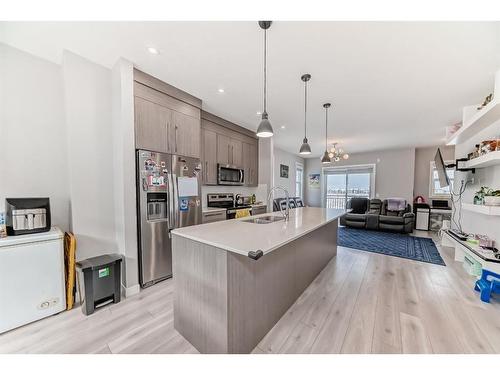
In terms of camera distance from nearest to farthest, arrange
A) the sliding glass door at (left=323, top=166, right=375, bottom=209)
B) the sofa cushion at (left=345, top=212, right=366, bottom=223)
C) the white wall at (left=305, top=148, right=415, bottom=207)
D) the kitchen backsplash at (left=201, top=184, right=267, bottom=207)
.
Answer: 1. the kitchen backsplash at (left=201, top=184, right=267, bottom=207)
2. the sofa cushion at (left=345, top=212, right=366, bottom=223)
3. the white wall at (left=305, top=148, right=415, bottom=207)
4. the sliding glass door at (left=323, top=166, right=375, bottom=209)

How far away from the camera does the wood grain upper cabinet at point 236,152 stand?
4.18 metres

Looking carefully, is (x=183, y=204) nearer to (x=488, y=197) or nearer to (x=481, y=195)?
(x=488, y=197)

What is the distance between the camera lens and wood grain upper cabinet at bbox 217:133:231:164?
154 inches

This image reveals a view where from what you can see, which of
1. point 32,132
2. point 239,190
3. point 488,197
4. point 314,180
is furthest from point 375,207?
point 32,132

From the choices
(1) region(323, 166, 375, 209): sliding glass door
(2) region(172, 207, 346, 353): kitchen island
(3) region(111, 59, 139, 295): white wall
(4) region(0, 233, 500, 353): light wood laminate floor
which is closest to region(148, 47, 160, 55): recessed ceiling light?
(3) region(111, 59, 139, 295): white wall

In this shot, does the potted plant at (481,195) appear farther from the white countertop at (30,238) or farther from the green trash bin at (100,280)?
the white countertop at (30,238)

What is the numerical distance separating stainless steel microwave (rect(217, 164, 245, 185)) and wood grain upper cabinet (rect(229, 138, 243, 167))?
14cm

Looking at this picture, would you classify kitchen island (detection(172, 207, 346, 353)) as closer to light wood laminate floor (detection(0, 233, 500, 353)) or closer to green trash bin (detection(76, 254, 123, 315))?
light wood laminate floor (detection(0, 233, 500, 353))

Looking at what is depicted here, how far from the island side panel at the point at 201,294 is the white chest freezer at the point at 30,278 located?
1.25 meters

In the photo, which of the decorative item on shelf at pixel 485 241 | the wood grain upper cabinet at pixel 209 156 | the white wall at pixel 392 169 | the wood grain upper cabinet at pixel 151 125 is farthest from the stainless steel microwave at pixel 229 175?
the white wall at pixel 392 169

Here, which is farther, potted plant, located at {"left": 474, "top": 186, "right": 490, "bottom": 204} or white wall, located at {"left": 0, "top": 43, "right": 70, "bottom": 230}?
potted plant, located at {"left": 474, "top": 186, "right": 490, "bottom": 204}
